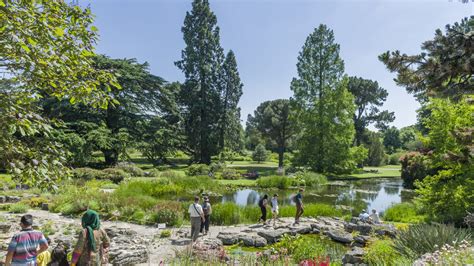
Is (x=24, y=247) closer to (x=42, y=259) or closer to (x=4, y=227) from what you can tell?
(x=42, y=259)

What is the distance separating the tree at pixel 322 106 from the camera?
126 feet

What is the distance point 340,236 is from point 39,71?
10.7 metres

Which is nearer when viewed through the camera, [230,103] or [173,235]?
[173,235]

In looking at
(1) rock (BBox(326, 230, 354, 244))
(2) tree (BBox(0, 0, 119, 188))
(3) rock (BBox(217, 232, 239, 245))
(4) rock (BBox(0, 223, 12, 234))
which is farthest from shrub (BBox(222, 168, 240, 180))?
(2) tree (BBox(0, 0, 119, 188))

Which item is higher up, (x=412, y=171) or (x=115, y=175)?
(x=412, y=171)

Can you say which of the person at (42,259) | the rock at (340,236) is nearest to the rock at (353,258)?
the rock at (340,236)

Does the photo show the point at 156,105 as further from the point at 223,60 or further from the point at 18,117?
the point at 18,117

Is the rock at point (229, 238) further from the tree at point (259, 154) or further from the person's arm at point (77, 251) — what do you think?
the tree at point (259, 154)

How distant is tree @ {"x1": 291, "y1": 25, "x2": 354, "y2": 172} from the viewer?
38.5m

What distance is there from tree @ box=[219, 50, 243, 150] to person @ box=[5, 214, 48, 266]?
38.6 metres

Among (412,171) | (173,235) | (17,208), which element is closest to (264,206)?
(173,235)

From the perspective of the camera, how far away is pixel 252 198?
22.2m

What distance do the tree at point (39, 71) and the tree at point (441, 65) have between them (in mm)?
6898

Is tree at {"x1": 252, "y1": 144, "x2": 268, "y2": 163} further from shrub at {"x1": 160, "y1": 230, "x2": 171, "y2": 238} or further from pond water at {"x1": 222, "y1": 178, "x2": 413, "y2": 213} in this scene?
shrub at {"x1": 160, "y1": 230, "x2": 171, "y2": 238}
